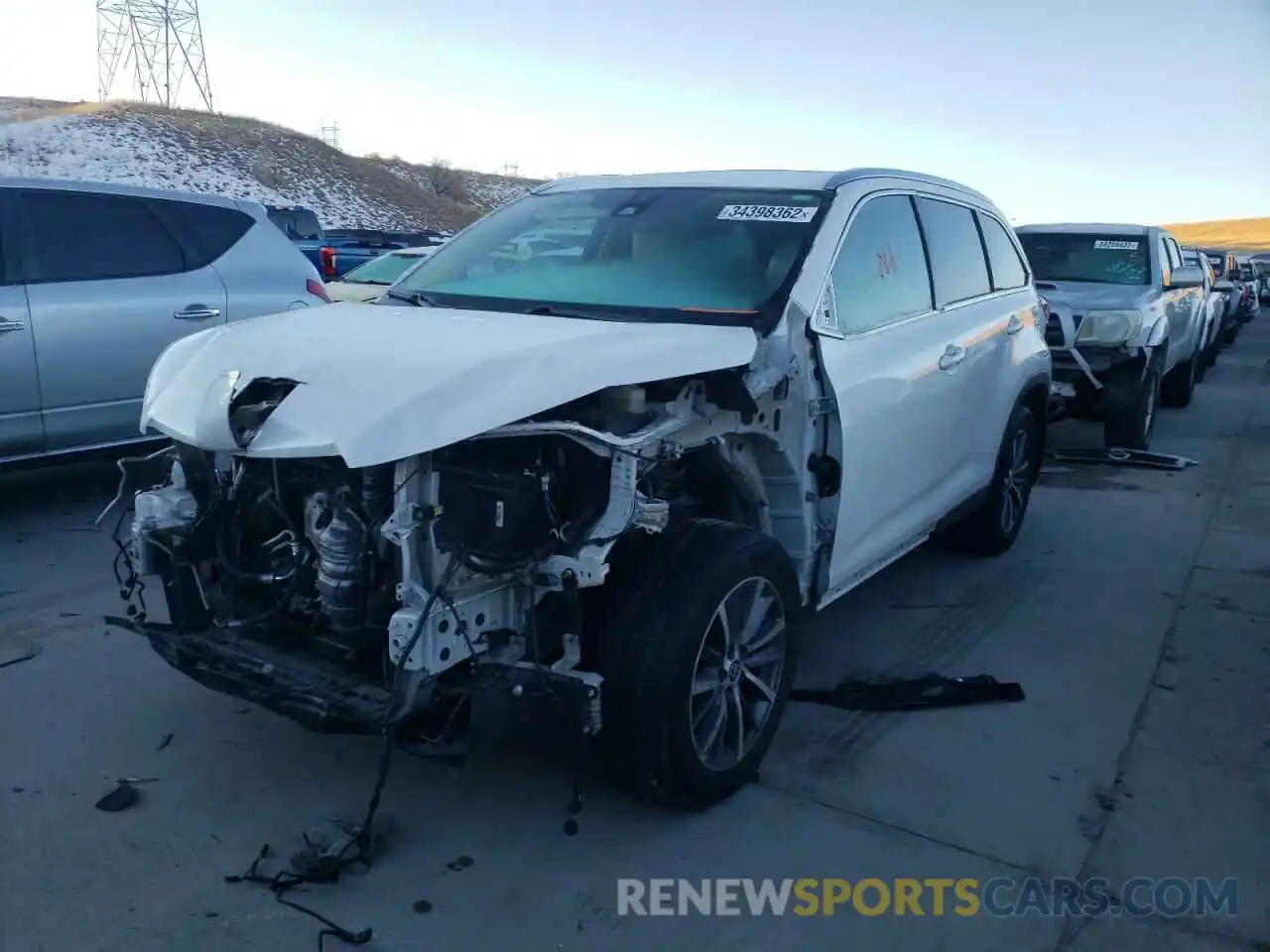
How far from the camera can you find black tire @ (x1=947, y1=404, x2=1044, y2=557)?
18.9 feet

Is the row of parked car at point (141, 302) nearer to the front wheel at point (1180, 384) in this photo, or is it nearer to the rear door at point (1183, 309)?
the rear door at point (1183, 309)

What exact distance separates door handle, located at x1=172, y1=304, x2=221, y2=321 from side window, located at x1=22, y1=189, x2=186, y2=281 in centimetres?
28

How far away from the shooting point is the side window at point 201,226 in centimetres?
675

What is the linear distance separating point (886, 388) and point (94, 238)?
188 inches

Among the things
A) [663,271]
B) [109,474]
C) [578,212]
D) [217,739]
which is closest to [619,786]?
[217,739]

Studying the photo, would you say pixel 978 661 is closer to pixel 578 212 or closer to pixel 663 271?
pixel 663 271

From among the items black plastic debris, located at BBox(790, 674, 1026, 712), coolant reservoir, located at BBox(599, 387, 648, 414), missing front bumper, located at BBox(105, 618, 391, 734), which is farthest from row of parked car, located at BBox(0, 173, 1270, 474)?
black plastic debris, located at BBox(790, 674, 1026, 712)

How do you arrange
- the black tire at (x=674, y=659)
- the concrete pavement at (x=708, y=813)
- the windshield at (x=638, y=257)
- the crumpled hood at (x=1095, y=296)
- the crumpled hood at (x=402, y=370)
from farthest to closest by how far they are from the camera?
the crumpled hood at (x=1095, y=296) → the windshield at (x=638, y=257) → the black tire at (x=674, y=659) → the concrete pavement at (x=708, y=813) → the crumpled hood at (x=402, y=370)

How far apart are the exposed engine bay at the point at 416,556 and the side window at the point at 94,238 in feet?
10.9

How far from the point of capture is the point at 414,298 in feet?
14.1

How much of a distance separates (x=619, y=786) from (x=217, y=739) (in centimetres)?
145

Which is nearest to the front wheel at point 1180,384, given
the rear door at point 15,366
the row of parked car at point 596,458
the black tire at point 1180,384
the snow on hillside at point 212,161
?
the black tire at point 1180,384

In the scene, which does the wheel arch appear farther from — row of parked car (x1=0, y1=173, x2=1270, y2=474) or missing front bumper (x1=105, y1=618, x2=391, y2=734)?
missing front bumper (x1=105, y1=618, x2=391, y2=734)

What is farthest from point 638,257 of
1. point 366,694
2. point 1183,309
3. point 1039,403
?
point 1183,309
